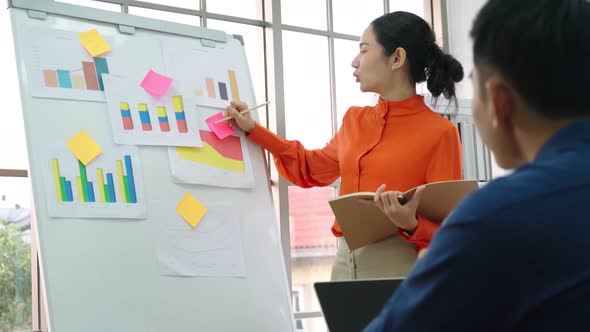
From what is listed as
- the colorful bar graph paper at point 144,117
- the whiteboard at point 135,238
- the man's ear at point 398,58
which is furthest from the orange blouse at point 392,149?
the colorful bar graph paper at point 144,117

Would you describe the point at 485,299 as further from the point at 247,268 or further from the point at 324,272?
the point at 324,272

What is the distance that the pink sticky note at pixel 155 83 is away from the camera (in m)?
2.27

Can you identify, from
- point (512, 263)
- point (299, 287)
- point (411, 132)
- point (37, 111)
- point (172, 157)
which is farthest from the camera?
point (299, 287)

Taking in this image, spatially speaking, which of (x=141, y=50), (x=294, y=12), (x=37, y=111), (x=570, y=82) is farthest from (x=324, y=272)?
(x=570, y=82)

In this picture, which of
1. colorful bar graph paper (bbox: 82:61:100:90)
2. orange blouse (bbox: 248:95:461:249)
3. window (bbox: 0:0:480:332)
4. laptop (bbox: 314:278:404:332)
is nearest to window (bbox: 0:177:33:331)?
colorful bar graph paper (bbox: 82:61:100:90)

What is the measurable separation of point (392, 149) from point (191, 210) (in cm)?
70

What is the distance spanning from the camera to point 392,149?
2.37 metres

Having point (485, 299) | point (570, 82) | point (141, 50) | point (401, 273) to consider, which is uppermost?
point (141, 50)

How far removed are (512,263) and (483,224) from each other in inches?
1.7

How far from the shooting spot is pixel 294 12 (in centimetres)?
366

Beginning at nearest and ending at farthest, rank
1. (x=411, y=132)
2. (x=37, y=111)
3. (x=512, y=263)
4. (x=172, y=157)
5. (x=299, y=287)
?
(x=512, y=263)
(x=37, y=111)
(x=172, y=157)
(x=411, y=132)
(x=299, y=287)

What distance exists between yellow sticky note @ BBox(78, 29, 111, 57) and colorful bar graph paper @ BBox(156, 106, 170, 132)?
246 millimetres

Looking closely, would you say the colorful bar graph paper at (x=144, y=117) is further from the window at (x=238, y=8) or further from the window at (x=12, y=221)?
the window at (x=238, y=8)

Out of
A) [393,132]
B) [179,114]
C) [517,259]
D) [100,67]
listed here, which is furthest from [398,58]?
[517,259]
